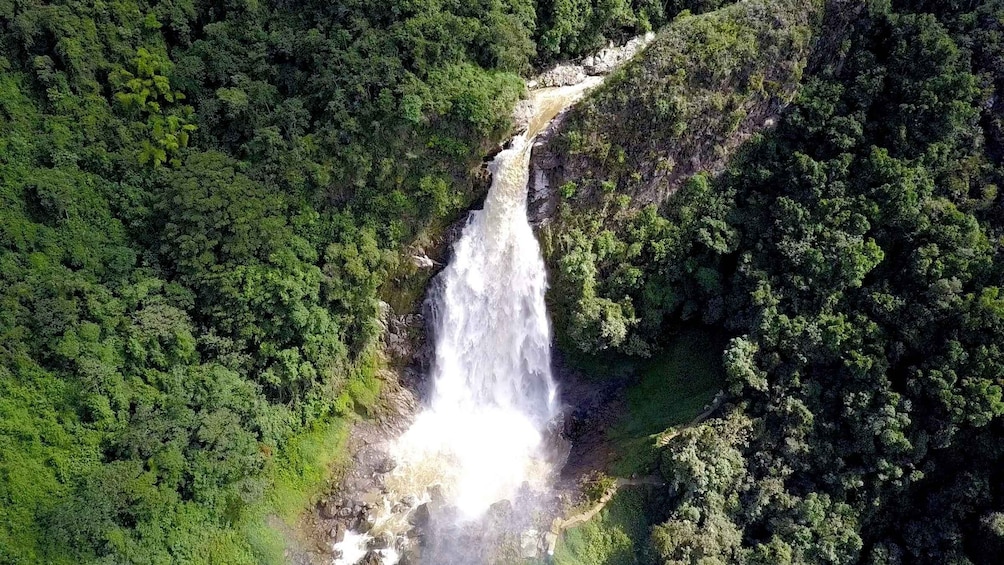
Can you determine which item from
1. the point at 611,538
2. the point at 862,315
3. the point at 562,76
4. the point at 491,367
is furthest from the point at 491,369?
the point at 862,315

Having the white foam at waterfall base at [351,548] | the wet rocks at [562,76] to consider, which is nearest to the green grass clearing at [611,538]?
the white foam at waterfall base at [351,548]

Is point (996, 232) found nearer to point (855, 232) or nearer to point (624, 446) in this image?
point (855, 232)

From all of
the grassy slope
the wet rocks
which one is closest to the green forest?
the grassy slope

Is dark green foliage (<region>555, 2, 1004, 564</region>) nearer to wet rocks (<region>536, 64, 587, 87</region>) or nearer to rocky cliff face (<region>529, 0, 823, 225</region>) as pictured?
rocky cliff face (<region>529, 0, 823, 225</region>)

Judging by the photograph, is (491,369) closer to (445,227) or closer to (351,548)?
(445,227)

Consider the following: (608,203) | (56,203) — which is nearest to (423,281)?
(608,203)

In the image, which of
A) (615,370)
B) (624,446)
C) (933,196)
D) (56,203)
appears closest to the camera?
(56,203)

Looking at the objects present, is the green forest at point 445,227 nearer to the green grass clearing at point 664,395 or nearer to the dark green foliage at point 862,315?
the dark green foliage at point 862,315
